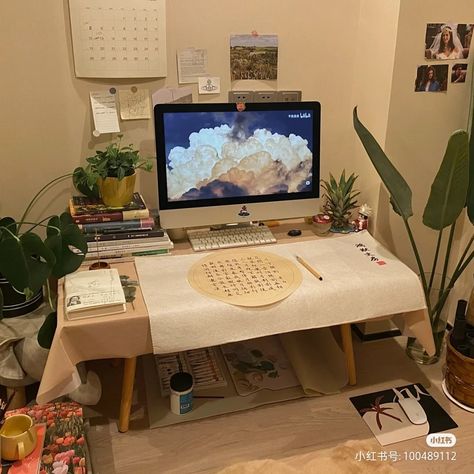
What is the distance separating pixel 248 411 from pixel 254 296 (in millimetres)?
568

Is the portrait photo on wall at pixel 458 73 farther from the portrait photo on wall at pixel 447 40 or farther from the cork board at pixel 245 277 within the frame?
the cork board at pixel 245 277

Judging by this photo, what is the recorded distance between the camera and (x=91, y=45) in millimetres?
1889

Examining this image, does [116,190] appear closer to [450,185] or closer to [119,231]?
[119,231]

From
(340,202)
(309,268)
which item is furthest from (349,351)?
(340,202)

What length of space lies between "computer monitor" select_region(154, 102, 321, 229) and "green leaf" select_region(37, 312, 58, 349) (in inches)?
20.3

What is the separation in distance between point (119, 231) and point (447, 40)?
144 centimetres

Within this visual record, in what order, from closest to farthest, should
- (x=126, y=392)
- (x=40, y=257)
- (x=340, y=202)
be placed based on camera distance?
(x=40, y=257), (x=126, y=392), (x=340, y=202)

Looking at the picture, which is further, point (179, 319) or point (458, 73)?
point (458, 73)

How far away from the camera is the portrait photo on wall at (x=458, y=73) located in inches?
79.4

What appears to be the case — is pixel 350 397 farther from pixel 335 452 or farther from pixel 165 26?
pixel 165 26

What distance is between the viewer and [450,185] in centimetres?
175

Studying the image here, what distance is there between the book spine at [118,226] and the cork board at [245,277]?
0.25 meters

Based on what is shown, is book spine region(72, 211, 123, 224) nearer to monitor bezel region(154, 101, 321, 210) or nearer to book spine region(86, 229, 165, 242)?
book spine region(86, 229, 165, 242)

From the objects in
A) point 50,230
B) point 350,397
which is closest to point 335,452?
point 350,397
